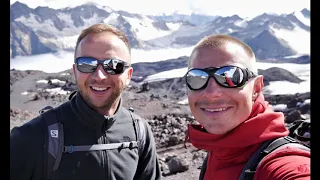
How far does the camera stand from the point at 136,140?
2658 millimetres

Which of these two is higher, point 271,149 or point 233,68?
point 233,68

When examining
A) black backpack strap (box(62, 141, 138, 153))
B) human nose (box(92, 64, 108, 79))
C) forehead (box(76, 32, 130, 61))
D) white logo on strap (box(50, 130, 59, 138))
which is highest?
forehead (box(76, 32, 130, 61))

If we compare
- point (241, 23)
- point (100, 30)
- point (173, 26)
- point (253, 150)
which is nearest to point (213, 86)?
point (253, 150)

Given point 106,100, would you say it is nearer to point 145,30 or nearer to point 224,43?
point 224,43

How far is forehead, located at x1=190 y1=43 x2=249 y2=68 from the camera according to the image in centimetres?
191

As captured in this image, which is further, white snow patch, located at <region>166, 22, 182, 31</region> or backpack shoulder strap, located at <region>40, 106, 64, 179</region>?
white snow patch, located at <region>166, 22, 182, 31</region>

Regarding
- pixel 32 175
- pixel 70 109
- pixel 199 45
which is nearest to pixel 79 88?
pixel 70 109

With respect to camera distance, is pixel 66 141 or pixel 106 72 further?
pixel 106 72

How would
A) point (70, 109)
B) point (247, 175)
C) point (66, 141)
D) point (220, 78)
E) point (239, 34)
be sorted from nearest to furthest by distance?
point (247, 175) → point (220, 78) → point (66, 141) → point (70, 109) → point (239, 34)

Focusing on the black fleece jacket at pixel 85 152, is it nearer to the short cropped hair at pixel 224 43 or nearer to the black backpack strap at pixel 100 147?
the black backpack strap at pixel 100 147

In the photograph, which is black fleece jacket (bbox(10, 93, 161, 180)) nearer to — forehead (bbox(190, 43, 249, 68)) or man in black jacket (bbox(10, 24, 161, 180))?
man in black jacket (bbox(10, 24, 161, 180))

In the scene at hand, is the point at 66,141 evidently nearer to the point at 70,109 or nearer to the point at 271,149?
the point at 70,109

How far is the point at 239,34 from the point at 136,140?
122021 mm

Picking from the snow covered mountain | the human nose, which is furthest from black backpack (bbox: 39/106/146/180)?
the snow covered mountain
